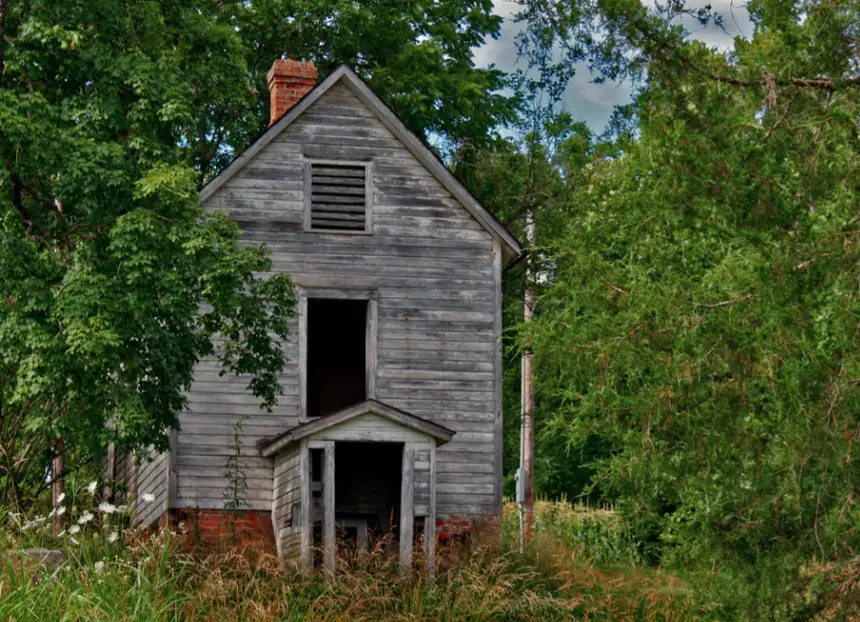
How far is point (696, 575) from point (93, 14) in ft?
33.1

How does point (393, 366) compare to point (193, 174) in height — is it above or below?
below

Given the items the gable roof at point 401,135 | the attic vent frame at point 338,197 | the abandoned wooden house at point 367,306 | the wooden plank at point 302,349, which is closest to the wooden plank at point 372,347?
the abandoned wooden house at point 367,306

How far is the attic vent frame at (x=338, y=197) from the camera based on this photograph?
21062 mm

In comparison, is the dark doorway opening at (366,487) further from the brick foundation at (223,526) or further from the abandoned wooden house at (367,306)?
the brick foundation at (223,526)

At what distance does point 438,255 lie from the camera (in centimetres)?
2122

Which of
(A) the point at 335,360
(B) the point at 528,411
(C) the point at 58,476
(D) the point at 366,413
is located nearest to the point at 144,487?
(C) the point at 58,476

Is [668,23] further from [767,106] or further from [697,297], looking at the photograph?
[697,297]

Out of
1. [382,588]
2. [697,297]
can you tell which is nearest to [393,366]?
[382,588]

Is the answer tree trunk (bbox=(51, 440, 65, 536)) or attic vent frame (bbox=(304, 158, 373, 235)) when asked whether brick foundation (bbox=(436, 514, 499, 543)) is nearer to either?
attic vent frame (bbox=(304, 158, 373, 235))

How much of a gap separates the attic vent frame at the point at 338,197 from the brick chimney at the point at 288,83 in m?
1.59

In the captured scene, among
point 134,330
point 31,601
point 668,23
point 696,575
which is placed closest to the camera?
point 31,601

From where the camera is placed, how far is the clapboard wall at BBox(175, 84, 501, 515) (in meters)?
20.3

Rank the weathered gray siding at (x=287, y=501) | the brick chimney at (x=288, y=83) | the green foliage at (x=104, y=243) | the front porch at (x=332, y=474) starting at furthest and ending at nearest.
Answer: the brick chimney at (x=288, y=83) → the weathered gray siding at (x=287, y=501) → the front porch at (x=332, y=474) → the green foliage at (x=104, y=243)

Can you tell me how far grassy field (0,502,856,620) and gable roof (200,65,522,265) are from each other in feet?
15.9
